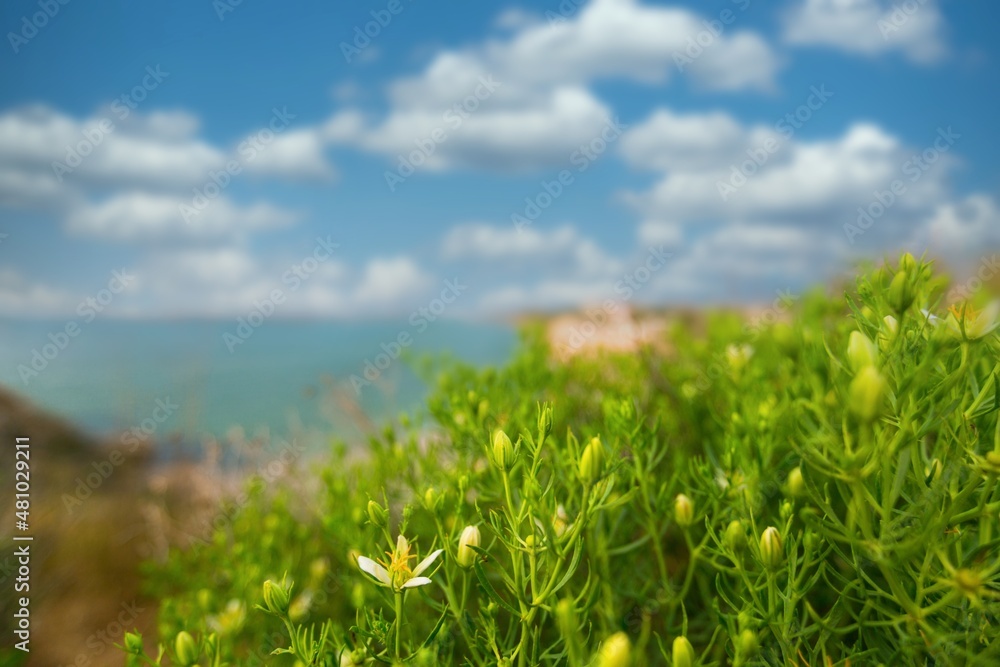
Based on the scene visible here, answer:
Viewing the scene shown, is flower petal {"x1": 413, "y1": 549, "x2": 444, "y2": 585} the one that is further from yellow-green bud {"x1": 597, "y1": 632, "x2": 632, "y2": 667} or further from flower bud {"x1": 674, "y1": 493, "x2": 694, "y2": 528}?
flower bud {"x1": 674, "y1": 493, "x2": 694, "y2": 528}

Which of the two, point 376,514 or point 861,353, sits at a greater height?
point 861,353

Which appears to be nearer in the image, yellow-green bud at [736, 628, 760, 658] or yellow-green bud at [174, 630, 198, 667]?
yellow-green bud at [736, 628, 760, 658]

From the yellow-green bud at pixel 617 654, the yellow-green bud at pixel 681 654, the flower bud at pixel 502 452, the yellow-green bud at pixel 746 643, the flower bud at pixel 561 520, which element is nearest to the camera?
the yellow-green bud at pixel 617 654

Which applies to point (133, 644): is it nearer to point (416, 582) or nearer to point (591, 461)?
point (416, 582)

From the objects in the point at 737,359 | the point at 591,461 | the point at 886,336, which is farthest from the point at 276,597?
the point at 737,359

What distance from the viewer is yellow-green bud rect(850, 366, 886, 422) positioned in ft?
2.71

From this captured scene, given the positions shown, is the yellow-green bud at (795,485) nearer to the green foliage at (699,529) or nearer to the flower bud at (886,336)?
the green foliage at (699,529)

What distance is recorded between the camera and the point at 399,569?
1.10 m

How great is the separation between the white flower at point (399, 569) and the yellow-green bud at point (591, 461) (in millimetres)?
248

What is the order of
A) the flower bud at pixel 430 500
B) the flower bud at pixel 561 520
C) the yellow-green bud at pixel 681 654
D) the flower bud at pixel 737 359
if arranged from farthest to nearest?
the flower bud at pixel 737 359
the flower bud at pixel 561 520
the flower bud at pixel 430 500
the yellow-green bud at pixel 681 654

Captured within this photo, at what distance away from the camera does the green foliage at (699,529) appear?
3.24ft

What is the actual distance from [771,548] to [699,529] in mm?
721

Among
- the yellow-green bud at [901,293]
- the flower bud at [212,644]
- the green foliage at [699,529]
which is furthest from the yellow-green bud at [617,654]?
the flower bud at [212,644]

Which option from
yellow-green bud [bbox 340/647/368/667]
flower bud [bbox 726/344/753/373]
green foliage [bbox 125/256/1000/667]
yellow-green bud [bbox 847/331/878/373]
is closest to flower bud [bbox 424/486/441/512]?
green foliage [bbox 125/256/1000/667]
